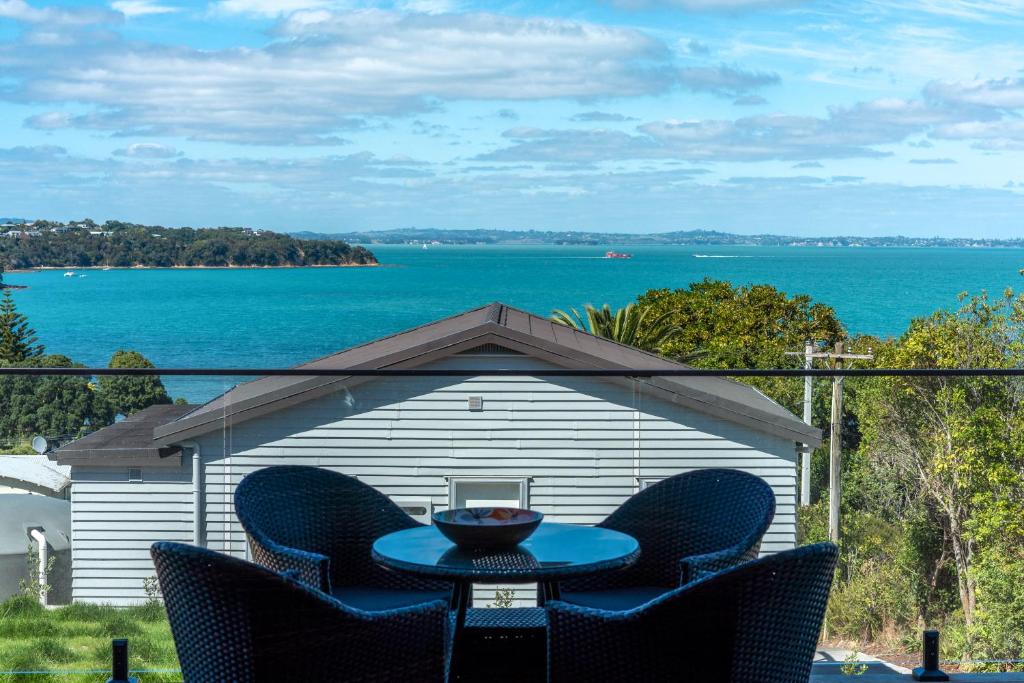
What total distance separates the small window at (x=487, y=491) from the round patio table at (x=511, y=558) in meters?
0.34

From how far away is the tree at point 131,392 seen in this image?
3496 millimetres

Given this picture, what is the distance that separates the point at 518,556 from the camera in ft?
8.81

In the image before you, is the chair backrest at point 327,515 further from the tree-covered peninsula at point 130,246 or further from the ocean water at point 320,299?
the tree-covered peninsula at point 130,246

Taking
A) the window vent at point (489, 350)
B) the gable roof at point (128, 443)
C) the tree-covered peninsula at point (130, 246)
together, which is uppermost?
the tree-covered peninsula at point (130, 246)

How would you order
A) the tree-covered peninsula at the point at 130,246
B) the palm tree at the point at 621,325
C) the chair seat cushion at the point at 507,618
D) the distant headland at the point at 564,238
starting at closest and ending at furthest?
the chair seat cushion at the point at 507,618 → the palm tree at the point at 621,325 → the distant headland at the point at 564,238 → the tree-covered peninsula at the point at 130,246

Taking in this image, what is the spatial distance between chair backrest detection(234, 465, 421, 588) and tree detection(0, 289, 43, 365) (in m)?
50.9

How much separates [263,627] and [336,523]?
3.07ft

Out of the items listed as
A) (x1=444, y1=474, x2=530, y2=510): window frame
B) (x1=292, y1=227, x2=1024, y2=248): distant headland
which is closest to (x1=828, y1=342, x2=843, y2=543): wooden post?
(x1=444, y1=474, x2=530, y2=510): window frame

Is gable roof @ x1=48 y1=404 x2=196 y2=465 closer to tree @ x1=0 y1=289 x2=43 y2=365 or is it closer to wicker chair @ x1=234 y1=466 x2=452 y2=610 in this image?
wicker chair @ x1=234 y1=466 x2=452 y2=610

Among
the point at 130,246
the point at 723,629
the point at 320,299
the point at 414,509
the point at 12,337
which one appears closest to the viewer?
the point at 723,629

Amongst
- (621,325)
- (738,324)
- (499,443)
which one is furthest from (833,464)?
(738,324)

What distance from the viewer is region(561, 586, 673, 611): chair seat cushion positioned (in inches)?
114

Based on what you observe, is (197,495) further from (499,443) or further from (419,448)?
(499,443)

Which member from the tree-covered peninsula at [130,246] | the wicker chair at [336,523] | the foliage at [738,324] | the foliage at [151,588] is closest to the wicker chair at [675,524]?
the wicker chair at [336,523]
